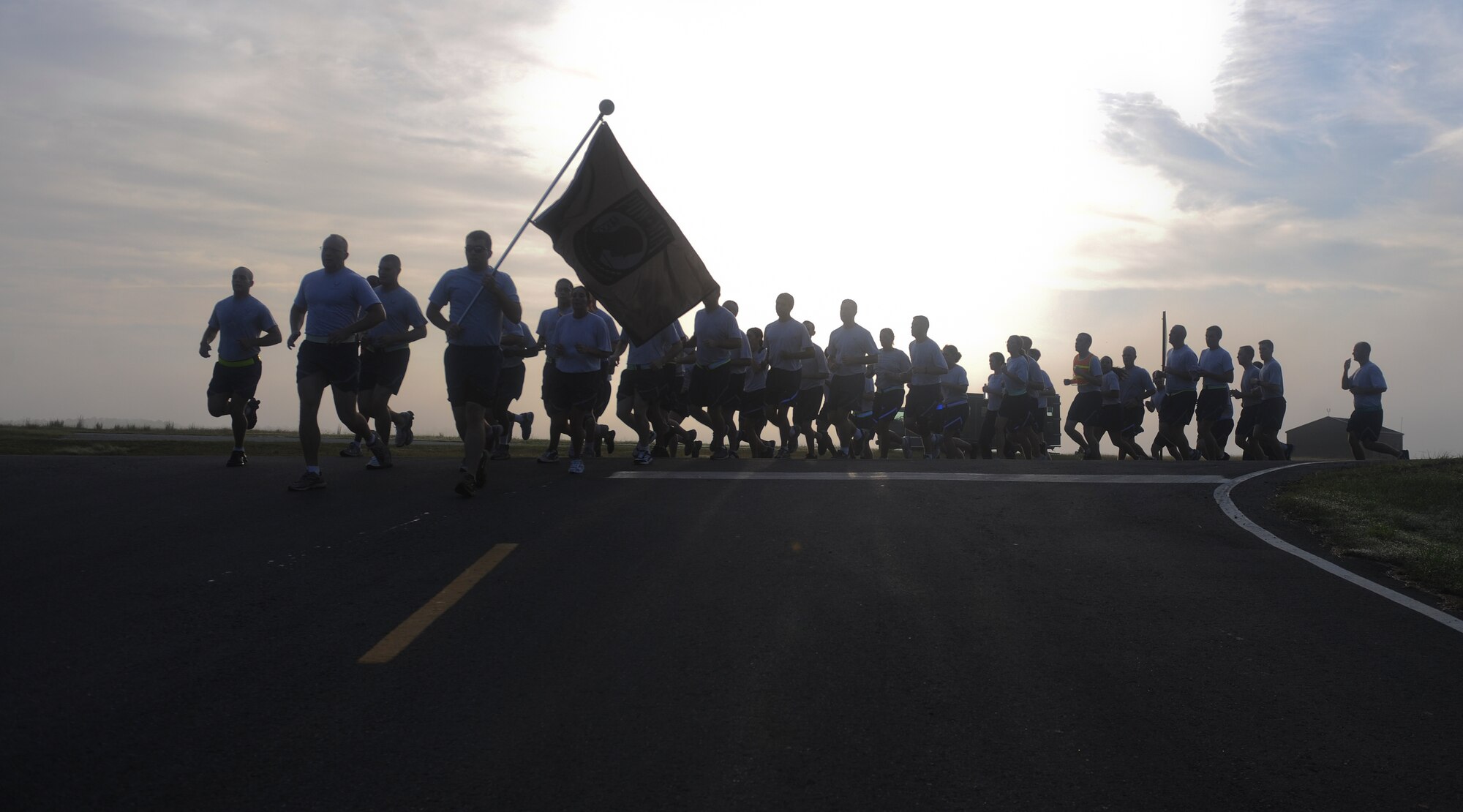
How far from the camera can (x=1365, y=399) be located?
17.7 metres

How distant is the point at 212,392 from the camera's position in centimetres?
1282

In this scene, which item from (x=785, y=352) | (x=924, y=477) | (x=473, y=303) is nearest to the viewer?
(x=473, y=303)

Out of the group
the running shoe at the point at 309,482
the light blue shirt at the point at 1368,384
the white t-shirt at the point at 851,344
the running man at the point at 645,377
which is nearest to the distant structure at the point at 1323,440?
the light blue shirt at the point at 1368,384

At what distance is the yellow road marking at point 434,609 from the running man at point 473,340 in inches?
88.7

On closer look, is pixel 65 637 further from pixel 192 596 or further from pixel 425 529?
pixel 425 529

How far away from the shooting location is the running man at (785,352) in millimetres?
15758

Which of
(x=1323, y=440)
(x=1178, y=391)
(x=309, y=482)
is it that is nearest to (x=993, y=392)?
(x=1178, y=391)

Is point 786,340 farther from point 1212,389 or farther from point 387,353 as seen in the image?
point 1212,389

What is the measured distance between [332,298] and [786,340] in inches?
253

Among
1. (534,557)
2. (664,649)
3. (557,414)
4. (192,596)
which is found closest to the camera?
(664,649)

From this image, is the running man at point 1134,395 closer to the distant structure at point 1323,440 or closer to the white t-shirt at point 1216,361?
the white t-shirt at point 1216,361

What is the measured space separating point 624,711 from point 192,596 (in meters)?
3.08

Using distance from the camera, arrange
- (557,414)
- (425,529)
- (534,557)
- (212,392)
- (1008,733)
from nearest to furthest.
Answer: (1008,733), (534,557), (425,529), (212,392), (557,414)

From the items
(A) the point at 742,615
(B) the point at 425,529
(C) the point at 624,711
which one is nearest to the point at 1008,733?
(C) the point at 624,711
